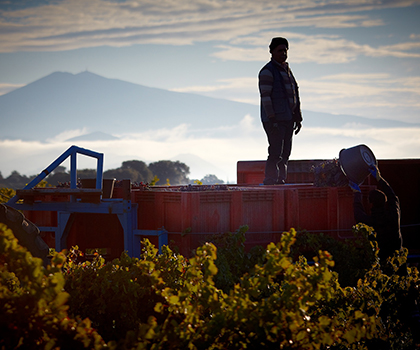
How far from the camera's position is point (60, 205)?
26.6ft

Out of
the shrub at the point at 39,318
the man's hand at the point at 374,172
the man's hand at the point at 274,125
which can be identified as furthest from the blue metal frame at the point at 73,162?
the shrub at the point at 39,318

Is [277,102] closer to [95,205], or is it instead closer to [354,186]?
[354,186]

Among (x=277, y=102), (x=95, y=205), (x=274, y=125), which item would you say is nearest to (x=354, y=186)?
(x=274, y=125)

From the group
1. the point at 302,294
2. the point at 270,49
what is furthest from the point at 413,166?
the point at 302,294

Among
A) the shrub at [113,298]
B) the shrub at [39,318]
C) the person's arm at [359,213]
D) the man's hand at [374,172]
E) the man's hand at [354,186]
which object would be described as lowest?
the shrub at [113,298]

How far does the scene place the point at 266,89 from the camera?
9086 mm

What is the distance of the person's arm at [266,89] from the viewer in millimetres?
9062

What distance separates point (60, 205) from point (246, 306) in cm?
588

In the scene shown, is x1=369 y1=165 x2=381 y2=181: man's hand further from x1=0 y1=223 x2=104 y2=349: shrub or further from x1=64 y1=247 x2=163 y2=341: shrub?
x1=0 y1=223 x2=104 y2=349: shrub

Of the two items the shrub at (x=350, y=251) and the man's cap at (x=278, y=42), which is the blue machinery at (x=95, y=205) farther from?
the man's cap at (x=278, y=42)

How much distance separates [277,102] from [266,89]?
0.36 m

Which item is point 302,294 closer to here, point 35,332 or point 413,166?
point 35,332

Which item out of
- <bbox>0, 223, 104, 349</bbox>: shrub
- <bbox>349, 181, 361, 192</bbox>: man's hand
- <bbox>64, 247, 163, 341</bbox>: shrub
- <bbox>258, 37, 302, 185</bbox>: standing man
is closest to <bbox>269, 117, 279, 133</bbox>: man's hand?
<bbox>258, 37, 302, 185</bbox>: standing man

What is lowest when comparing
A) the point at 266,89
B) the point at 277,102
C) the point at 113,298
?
the point at 113,298
